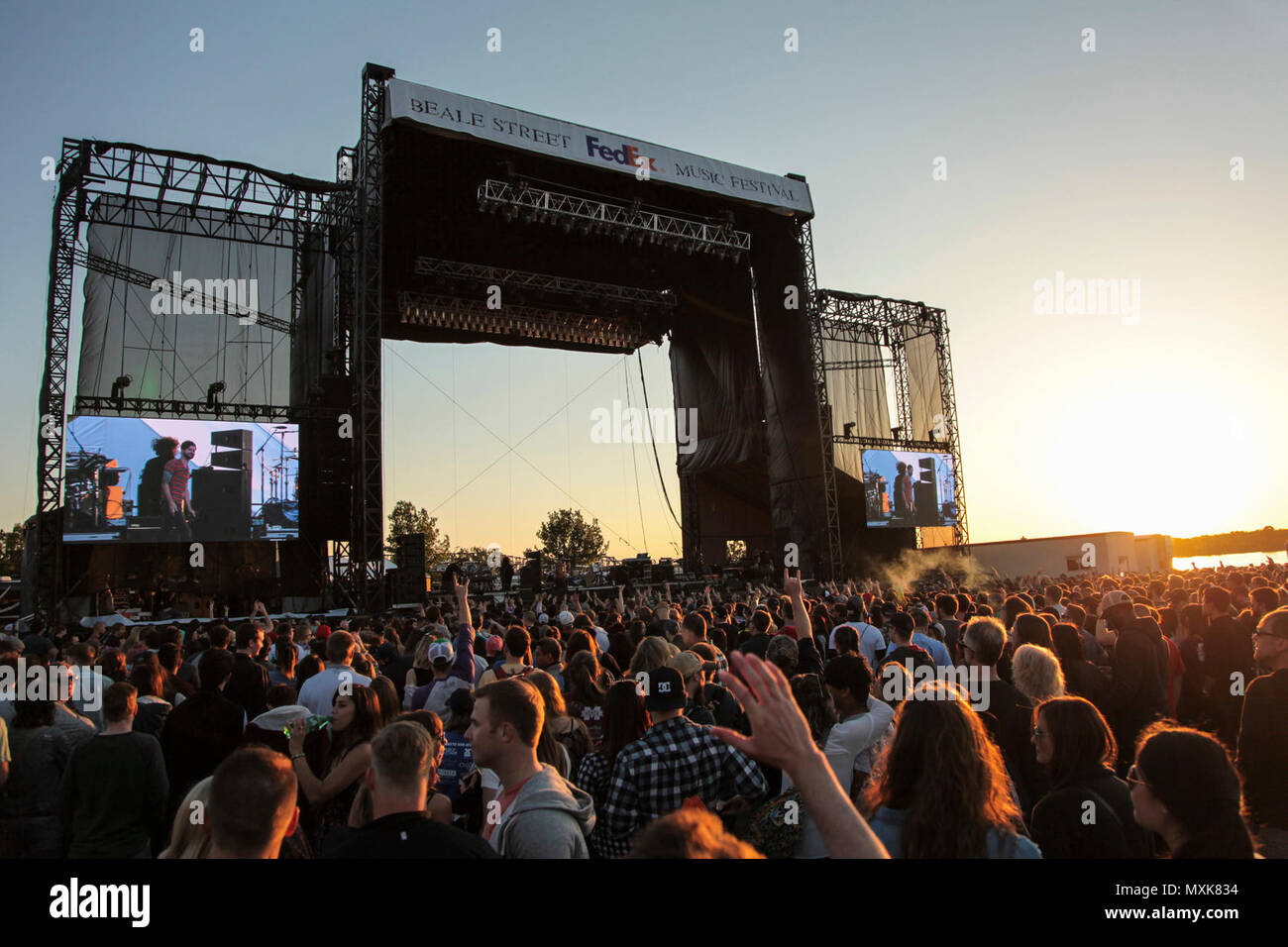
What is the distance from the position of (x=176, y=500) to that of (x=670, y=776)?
61.1 ft

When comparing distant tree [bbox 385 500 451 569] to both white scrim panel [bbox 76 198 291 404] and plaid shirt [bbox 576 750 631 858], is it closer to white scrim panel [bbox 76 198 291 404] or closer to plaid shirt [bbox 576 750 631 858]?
white scrim panel [bbox 76 198 291 404]

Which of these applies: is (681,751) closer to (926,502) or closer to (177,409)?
(177,409)

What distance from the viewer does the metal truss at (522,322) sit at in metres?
22.1

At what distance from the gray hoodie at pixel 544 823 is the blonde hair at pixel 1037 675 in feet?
7.09

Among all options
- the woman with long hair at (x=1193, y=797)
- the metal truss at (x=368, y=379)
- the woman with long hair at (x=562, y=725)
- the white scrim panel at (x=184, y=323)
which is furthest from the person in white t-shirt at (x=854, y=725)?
the white scrim panel at (x=184, y=323)

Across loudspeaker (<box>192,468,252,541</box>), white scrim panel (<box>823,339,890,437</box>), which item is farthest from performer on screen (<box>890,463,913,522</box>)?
loudspeaker (<box>192,468,252,541</box>)

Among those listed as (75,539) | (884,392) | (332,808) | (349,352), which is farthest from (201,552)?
(884,392)

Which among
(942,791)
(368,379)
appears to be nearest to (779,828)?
(942,791)

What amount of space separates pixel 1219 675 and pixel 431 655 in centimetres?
563

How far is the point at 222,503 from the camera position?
1809 centimetres

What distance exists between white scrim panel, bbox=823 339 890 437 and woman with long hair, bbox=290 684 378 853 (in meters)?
26.6

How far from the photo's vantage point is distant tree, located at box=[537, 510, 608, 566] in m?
60.1

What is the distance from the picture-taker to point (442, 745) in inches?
137
